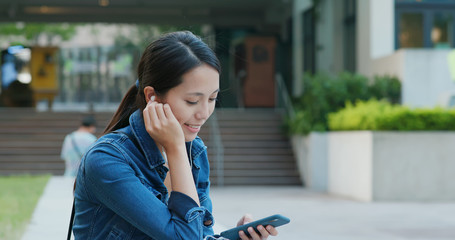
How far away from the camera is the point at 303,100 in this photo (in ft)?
56.6

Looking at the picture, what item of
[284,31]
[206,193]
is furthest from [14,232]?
[284,31]

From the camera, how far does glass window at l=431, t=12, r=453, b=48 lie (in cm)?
1709

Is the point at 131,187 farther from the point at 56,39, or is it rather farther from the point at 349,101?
the point at 56,39

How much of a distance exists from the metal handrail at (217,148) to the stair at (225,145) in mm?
93

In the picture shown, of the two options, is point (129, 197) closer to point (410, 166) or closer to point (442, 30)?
point (410, 166)

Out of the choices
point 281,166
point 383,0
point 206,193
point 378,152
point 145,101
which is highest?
point 383,0

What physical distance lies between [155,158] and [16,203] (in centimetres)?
850

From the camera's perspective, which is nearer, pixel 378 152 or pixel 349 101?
pixel 378 152

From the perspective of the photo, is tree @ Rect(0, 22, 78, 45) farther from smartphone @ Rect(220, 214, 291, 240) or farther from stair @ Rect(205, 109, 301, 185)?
smartphone @ Rect(220, 214, 291, 240)

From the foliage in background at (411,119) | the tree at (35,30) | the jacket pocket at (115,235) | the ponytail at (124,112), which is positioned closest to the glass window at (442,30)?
the foliage in background at (411,119)

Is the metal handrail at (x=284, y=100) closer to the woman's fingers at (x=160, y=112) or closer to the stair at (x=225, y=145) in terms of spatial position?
the stair at (x=225, y=145)

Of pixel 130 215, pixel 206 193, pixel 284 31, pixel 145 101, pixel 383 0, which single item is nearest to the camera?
pixel 130 215

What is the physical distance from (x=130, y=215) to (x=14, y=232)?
558cm

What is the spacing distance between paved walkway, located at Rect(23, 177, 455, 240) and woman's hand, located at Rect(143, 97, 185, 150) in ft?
12.3
